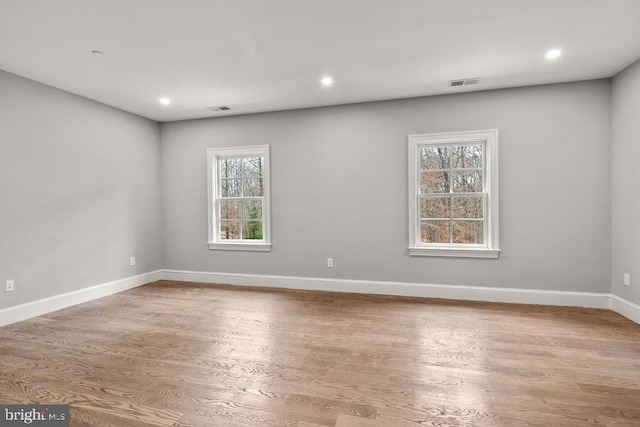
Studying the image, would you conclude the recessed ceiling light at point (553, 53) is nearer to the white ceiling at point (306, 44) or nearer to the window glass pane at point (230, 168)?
the white ceiling at point (306, 44)

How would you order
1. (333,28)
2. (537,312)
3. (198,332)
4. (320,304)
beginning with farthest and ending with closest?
(320,304)
(537,312)
(198,332)
(333,28)

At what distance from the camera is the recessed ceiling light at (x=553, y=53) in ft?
9.88

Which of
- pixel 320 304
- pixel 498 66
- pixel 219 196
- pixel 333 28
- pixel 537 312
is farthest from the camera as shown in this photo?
pixel 219 196

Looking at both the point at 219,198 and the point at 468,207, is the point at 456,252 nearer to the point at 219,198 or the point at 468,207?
the point at 468,207

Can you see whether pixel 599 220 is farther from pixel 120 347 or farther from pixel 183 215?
pixel 183 215

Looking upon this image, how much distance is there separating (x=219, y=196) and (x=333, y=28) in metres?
3.36

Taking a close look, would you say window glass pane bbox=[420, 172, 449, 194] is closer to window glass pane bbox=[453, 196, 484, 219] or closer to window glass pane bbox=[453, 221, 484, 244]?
window glass pane bbox=[453, 196, 484, 219]

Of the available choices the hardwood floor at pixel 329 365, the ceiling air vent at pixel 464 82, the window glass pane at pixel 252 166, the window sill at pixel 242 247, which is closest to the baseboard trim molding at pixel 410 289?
the hardwood floor at pixel 329 365

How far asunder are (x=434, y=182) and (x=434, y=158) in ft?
1.06

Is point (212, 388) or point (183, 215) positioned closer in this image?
point (212, 388)

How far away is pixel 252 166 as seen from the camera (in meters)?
5.04

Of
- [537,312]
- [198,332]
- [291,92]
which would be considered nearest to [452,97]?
[291,92]

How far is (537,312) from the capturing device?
3.57m

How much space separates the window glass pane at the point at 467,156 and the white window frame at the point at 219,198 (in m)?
2.65
